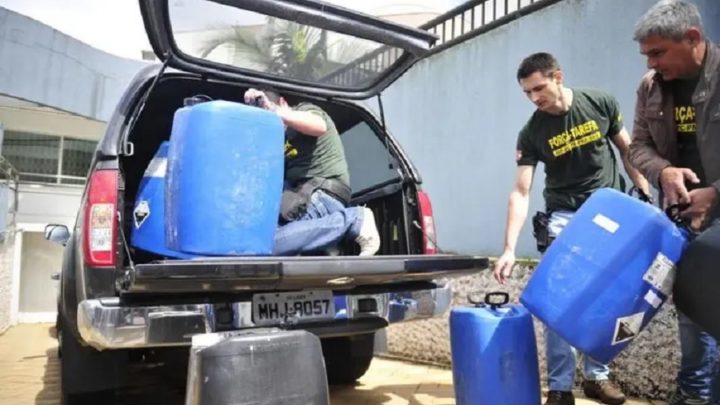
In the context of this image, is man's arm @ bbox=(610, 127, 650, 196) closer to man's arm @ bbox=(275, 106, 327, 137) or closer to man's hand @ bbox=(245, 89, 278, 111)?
man's arm @ bbox=(275, 106, 327, 137)

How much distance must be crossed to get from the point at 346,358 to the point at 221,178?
1837mm

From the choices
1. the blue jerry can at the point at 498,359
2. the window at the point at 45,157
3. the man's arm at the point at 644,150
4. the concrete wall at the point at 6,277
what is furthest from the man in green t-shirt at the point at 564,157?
the window at the point at 45,157

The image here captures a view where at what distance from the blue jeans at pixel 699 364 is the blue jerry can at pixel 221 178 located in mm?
1734

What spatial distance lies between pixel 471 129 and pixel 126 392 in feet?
11.1

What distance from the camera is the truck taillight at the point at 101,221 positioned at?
2.19m

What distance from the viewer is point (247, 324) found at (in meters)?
2.22

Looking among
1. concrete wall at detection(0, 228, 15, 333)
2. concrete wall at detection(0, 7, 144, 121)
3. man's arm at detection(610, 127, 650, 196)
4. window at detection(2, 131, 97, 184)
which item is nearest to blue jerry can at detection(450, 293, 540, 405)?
man's arm at detection(610, 127, 650, 196)

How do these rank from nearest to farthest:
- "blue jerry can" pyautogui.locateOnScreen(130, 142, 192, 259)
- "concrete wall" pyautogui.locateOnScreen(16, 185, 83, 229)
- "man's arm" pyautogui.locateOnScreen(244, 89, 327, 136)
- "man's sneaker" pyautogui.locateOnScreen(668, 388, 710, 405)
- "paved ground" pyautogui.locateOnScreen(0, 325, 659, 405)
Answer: "man's sneaker" pyautogui.locateOnScreen(668, 388, 710, 405)
"blue jerry can" pyautogui.locateOnScreen(130, 142, 192, 259)
"man's arm" pyautogui.locateOnScreen(244, 89, 327, 136)
"paved ground" pyautogui.locateOnScreen(0, 325, 659, 405)
"concrete wall" pyautogui.locateOnScreen(16, 185, 83, 229)

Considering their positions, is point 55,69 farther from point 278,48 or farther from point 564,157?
point 564,157

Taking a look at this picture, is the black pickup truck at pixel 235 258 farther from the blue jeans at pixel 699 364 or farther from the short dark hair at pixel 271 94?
the blue jeans at pixel 699 364

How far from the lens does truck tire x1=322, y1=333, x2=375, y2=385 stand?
137 inches

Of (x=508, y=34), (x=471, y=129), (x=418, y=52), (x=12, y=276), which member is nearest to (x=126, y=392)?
(x=418, y=52)

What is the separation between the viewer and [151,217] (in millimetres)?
2551

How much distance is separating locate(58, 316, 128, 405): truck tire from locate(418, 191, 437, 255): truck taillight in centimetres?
157
